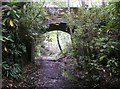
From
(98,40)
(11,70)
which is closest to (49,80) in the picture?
(11,70)

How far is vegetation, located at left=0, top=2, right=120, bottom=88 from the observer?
2.81m

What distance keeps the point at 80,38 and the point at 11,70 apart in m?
1.19

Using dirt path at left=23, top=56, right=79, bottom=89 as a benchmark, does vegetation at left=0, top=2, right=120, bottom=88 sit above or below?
above

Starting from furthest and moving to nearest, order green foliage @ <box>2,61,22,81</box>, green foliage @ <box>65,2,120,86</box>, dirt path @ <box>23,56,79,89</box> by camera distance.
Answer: dirt path @ <box>23,56,79,89</box>
green foliage @ <box>2,61,22,81</box>
green foliage @ <box>65,2,120,86</box>

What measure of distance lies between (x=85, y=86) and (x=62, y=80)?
435mm

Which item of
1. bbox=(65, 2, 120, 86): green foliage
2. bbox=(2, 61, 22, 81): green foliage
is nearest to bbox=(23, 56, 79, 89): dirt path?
bbox=(2, 61, 22, 81): green foliage

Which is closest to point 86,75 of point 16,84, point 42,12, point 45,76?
point 45,76

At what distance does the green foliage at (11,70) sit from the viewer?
121 inches

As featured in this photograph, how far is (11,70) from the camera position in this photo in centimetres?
318

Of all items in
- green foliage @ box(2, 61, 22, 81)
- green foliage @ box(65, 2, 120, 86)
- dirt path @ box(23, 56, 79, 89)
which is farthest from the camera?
dirt path @ box(23, 56, 79, 89)

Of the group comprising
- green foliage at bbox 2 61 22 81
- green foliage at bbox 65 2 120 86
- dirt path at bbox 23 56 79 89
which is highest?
green foliage at bbox 65 2 120 86

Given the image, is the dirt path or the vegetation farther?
the dirt path

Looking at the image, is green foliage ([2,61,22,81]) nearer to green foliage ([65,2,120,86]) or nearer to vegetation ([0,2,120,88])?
vegetation ([0,2,120,88])

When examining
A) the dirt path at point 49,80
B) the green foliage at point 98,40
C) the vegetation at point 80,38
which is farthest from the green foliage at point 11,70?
the green foliage at point 98,40
